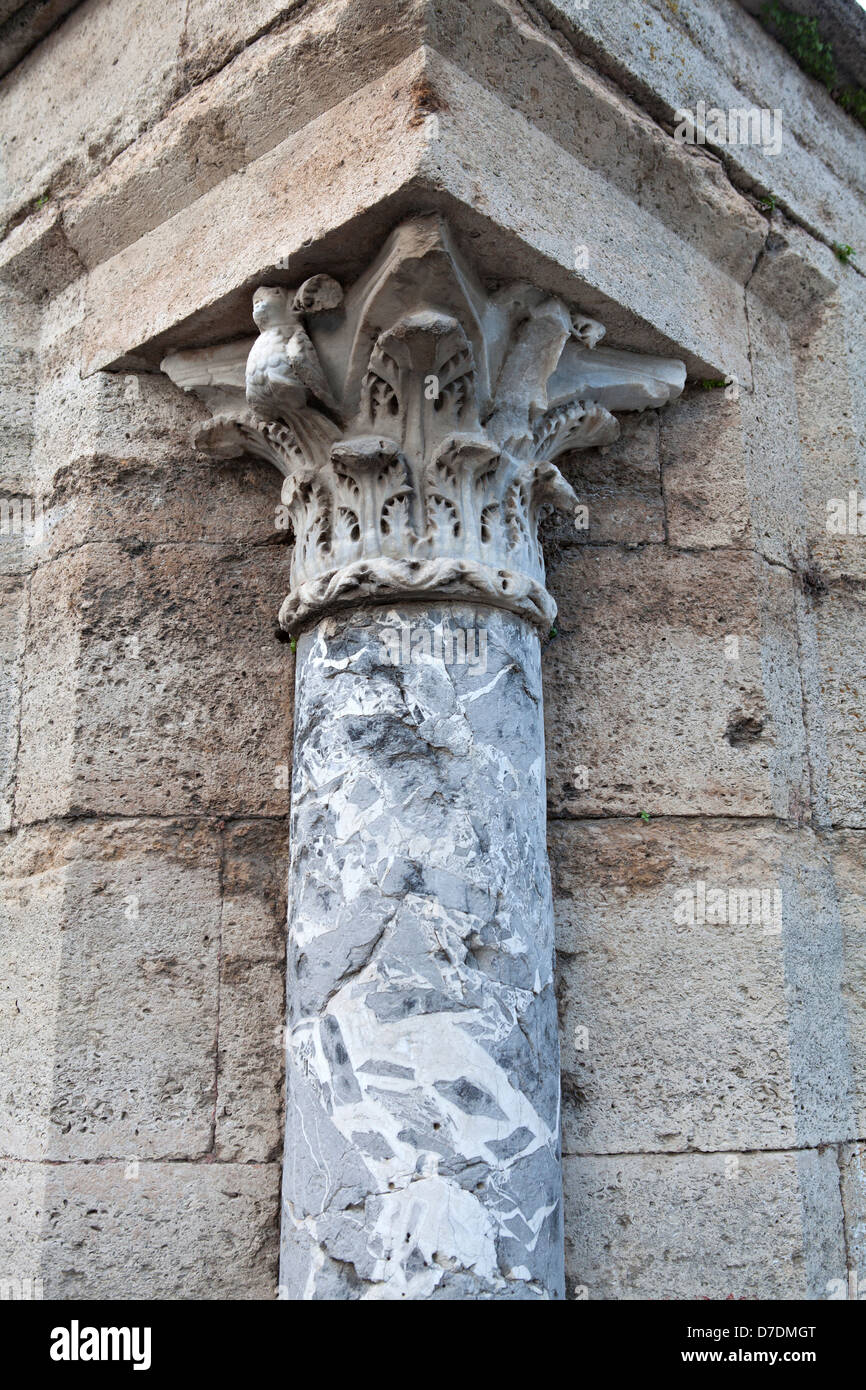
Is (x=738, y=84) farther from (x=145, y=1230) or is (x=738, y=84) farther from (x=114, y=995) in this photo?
(x=145, y=1230)

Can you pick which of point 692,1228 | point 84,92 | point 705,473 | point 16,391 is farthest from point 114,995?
point 84,92

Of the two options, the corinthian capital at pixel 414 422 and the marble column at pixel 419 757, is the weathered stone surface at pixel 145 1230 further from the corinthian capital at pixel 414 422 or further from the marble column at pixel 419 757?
the corinthian capital at pixel 414 422

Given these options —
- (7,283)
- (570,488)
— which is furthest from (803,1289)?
(7,283)

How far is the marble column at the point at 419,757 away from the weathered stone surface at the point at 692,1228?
0.22 metres

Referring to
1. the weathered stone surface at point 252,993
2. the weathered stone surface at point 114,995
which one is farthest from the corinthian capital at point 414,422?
the weathered stone surface at point 114,995

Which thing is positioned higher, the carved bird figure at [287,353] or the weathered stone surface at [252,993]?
the carved bird figure at [287,353]

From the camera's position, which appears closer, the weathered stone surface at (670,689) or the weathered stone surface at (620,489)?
the weathered stone surface at (670,689)

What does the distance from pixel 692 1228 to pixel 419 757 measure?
114cm

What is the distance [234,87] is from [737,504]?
1.57 meters

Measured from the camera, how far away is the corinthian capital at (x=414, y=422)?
2.26 m

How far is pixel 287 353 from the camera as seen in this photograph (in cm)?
235

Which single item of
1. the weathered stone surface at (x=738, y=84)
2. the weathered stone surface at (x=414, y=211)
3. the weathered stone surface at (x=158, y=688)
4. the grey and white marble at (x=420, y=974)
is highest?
the weathered stone surface at (x=738, y=84)

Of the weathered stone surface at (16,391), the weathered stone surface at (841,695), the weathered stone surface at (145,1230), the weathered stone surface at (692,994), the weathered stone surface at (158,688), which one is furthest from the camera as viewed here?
the weathered stone surface at (16,391)

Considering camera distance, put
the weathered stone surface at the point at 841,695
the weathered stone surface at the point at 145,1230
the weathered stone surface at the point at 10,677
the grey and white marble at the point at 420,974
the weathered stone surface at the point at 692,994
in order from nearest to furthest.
A: the grey and white marble at the point at 420,974
the weathered stone surface at the point at 145,1230
the weathered stone surface at the point at 692,994
the weathered stone surface at the point at 10,677
the weathered stone surface at the point at 841,695
